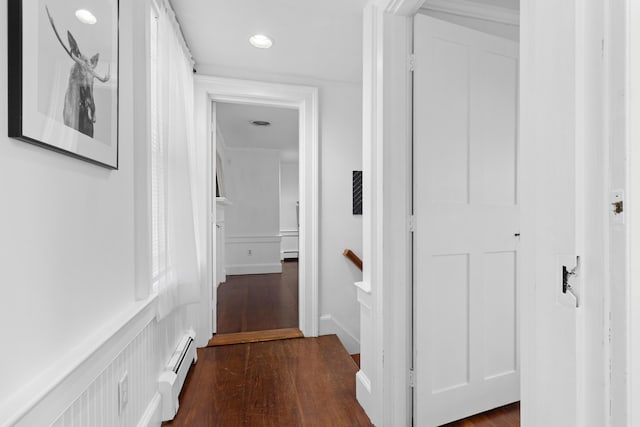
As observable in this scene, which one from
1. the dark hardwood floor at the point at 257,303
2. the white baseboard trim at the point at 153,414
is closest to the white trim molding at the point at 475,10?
the white baseboard trim at the point at 153,414

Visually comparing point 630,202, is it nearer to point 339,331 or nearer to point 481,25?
point 481,25

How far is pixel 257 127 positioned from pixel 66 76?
12.1 feet

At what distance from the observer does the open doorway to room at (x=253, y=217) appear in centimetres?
372

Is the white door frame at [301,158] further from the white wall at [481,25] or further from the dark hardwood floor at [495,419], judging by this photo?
the dark hardwood floor at [495,419]

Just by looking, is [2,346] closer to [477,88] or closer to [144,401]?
[144,401]

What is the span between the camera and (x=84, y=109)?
0.96 metres

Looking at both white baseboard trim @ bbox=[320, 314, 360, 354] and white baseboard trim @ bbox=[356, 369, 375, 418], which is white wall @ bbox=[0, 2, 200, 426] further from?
white baseboard trim @ bbox=[320, 314, 360, 354]

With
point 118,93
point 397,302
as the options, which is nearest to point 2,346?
point 118,93

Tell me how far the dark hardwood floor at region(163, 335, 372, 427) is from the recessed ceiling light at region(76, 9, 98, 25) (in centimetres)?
178

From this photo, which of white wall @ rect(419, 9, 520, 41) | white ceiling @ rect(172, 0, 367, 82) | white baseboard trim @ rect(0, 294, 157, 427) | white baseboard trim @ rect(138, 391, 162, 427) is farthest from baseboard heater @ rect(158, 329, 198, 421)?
white wall @ rect(419, 9, 520, 41)

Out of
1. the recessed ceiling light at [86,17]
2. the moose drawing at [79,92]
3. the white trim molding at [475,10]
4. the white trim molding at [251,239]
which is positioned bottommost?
the white trim molding at [251,239]

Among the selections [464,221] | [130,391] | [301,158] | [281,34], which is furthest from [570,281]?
[301,158]

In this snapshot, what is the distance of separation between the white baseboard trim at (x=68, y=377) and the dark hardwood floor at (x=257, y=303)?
187 cm

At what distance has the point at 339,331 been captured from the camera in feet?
9.18
